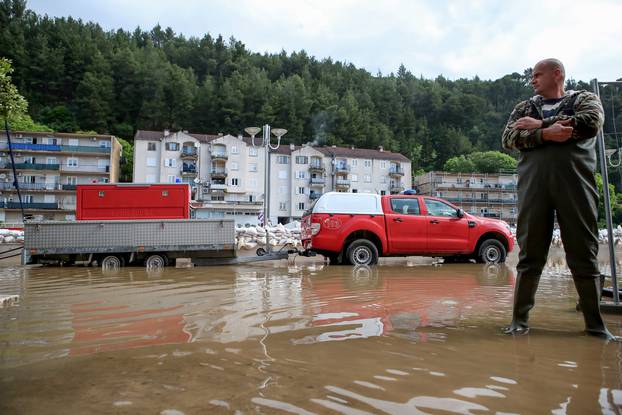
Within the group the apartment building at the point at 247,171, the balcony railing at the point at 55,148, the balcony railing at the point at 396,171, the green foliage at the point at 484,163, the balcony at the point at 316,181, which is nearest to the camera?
the balcony railing at the point at 55,148

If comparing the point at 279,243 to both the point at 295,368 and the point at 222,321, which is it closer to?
the point at 222,321

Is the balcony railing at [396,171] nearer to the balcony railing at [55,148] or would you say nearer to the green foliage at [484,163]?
the green foliage at [484,163]

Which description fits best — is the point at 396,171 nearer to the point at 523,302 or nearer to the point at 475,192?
the point at 475,192

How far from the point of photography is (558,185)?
3.11 m

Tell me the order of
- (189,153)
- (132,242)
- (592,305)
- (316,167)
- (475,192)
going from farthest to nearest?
(475,192) → (316,167) → (189,153) → (132,242) → (592,305)

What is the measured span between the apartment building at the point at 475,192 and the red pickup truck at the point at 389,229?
76.5 meters

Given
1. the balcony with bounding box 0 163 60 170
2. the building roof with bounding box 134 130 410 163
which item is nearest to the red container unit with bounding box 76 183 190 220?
the building roof with bounding box 134 130 410 163

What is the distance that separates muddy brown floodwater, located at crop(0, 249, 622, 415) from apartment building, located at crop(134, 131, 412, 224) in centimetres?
5744

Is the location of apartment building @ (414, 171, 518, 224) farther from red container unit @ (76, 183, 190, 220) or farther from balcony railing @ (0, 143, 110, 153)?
red container unit @ (76, 183, 190, 220)

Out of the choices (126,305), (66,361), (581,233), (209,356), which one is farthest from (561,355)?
(126,305)

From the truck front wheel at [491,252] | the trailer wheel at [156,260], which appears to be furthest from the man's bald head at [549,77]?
the trailer wheel at [156,260]

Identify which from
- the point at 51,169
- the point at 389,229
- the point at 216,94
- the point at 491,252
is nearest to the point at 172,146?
the point at 51,169

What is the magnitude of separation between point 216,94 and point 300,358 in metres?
97.0

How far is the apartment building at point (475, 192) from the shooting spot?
8569 cm
